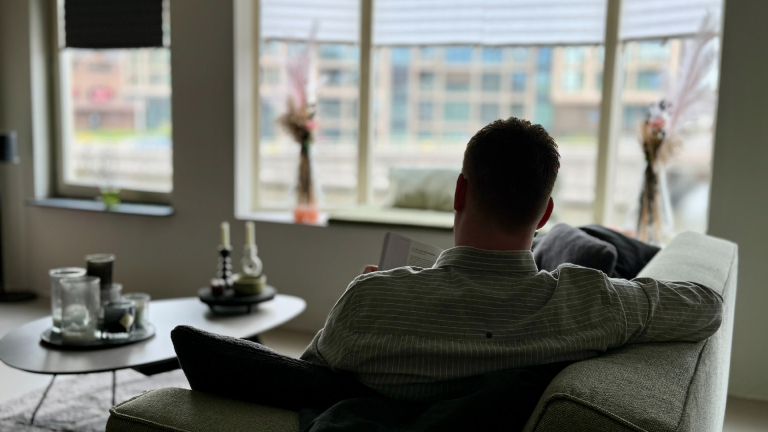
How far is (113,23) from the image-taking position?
15.6 ft

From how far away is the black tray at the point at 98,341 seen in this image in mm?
2447

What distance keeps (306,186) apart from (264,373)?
3.17 m

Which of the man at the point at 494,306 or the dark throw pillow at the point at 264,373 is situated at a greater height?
the man at the point at 494,306

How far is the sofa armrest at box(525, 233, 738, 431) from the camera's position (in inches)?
35.1

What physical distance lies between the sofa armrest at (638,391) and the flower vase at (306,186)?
3133 millimetres

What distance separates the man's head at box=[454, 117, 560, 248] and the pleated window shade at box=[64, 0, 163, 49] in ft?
13.0

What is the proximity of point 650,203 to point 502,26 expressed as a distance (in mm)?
1327

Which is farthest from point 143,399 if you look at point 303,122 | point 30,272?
point 30,272

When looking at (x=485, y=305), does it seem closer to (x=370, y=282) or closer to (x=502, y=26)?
(x=370, y=282)

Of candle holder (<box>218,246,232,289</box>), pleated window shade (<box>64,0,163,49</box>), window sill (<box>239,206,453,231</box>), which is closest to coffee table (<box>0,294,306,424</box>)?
candle holder (<box>218,246,232,289</box>)

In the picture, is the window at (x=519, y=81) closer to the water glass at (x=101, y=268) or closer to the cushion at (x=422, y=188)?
the cushion at (x=422, y=188)

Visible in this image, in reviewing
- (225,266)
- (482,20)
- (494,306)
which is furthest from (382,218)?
(494,306)

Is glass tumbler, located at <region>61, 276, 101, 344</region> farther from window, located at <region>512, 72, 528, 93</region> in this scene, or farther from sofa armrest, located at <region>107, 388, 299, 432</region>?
window, located at <region>512, 72, 528, 93</region>

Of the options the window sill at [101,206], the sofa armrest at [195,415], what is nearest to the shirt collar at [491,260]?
the sofa armrest at [195,415]
